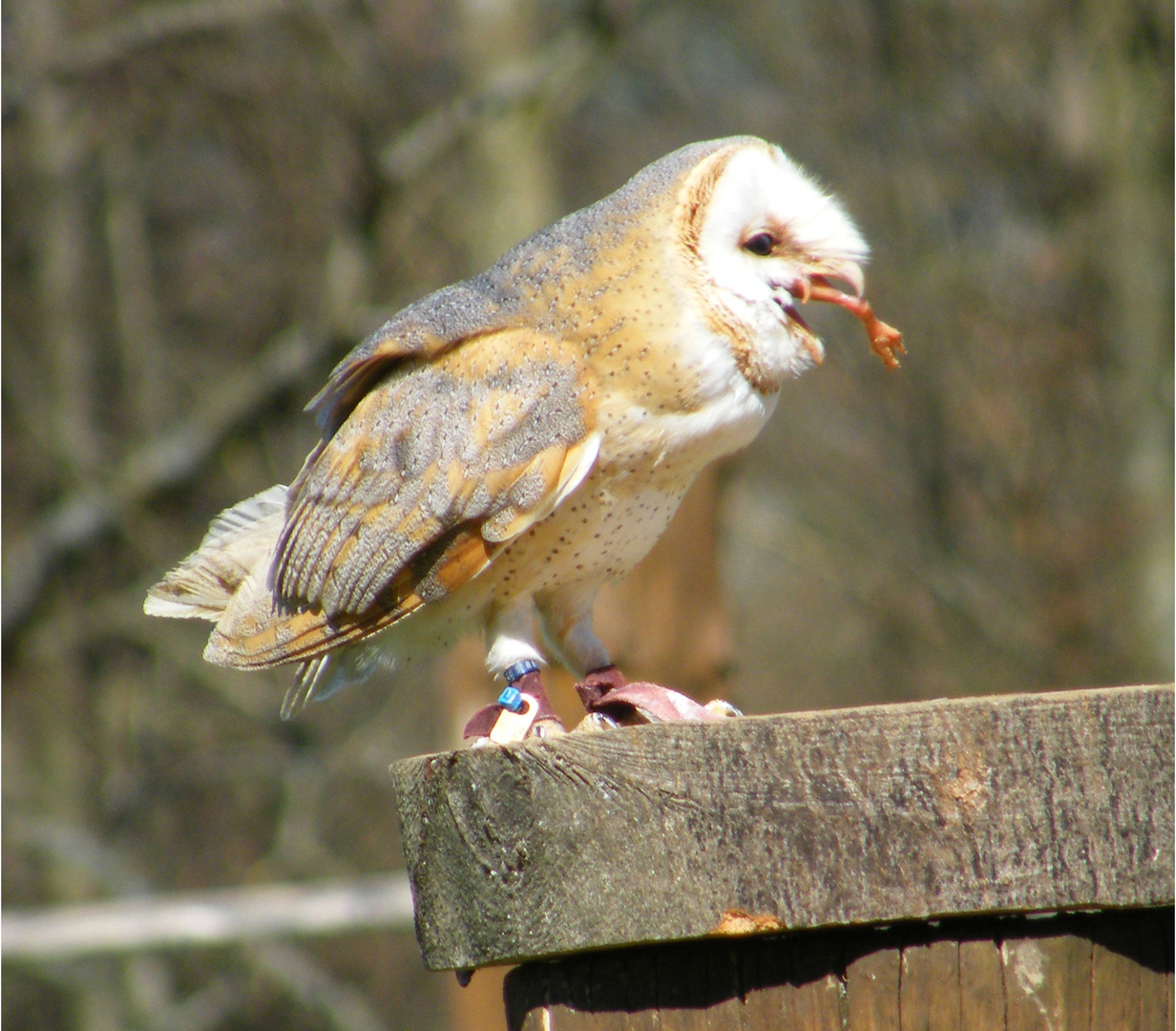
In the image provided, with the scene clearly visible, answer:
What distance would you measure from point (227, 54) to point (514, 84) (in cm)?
289

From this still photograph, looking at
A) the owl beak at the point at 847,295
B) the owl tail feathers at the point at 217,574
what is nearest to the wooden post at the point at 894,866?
the owl beak at the point at 847,295

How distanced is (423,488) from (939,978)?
121cm

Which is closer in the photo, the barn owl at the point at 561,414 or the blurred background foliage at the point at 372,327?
the barn owl at the point at 561,414

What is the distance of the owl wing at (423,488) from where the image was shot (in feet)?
7.38

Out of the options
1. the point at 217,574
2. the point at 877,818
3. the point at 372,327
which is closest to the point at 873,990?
the point at 877,818

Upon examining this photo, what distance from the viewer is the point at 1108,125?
7.78m

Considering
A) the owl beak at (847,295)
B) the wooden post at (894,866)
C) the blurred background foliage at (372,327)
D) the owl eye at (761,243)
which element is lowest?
the wooden post at (894,866)

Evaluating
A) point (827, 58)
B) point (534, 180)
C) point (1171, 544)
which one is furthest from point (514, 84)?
point (1171, 544)

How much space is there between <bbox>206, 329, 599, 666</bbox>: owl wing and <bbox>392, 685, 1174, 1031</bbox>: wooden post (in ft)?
2.44

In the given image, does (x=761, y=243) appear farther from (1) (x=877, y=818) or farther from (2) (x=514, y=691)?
(1) (x=877, y=818)

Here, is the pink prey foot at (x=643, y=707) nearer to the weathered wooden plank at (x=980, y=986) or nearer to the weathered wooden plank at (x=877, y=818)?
the weathered wooden plank at (x=877, y=818)

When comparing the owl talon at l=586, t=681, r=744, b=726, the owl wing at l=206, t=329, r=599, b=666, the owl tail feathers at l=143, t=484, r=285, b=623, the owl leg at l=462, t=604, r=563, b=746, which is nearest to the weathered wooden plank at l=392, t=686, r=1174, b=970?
the owl leg at l=462, t=604, r=563, b=746

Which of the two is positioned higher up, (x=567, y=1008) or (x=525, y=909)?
(x=525, y=909)

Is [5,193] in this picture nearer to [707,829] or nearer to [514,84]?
[514,84]
